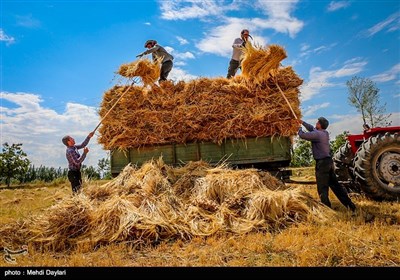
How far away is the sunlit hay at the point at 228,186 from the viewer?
17.4 feet

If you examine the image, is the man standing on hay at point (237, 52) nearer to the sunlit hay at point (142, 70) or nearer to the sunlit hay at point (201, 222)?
the sunlit hay at point (142, 70)

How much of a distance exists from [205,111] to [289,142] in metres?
1.88

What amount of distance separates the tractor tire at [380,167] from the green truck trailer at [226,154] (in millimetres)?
1411

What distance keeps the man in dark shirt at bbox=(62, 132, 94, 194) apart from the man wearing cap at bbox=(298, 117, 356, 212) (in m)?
4.59

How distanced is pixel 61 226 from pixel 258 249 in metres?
2.95

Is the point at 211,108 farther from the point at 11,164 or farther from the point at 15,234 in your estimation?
the point at 11,164

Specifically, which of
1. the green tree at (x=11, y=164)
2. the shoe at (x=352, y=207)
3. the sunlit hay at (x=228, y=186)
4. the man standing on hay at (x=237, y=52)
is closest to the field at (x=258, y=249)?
the shoe at (x=352, y=207)

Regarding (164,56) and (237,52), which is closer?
(164,56)

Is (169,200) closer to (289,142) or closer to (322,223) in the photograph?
(322,223)

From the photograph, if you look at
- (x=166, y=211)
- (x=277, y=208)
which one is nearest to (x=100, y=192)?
(x=166, y=211)

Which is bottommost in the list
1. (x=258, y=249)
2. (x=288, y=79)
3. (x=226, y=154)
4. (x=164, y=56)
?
(x=258, y=249)

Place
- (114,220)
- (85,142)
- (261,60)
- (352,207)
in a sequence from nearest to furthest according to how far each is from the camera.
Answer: (114,220) → (352,207) → (261,60) → (85,142)

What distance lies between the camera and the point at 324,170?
18.6 feet
